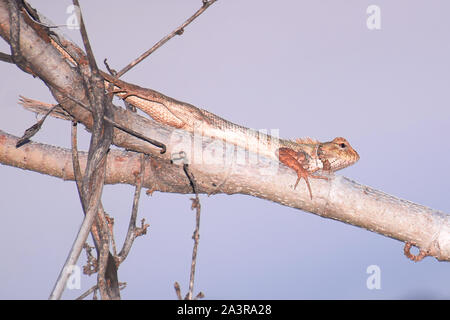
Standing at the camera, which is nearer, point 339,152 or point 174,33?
point 174,33

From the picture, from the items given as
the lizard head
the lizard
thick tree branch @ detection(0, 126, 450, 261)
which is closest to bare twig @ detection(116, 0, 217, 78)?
the lizard

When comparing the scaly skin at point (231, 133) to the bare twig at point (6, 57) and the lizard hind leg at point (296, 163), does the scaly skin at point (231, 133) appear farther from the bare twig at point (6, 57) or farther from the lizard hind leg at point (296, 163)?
the bare twig at point (6, 57)

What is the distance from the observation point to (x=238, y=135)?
9109 mm

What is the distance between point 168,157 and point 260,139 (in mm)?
3198

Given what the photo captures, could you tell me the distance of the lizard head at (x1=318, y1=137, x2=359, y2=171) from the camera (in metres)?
10.2

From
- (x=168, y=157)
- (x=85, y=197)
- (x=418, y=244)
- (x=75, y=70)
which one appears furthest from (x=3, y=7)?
(x=418, y=244)

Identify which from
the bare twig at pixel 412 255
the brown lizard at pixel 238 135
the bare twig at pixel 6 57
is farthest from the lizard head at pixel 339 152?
the bare twig at pixel 6 57

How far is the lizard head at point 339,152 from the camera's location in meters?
10.2

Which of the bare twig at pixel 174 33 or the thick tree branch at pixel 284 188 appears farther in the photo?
the thick tree branch at pixel 284 188

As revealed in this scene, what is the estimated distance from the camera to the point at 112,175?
296 inches

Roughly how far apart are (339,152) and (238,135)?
2397 mm

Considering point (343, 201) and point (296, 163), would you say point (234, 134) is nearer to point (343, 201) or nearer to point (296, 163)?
point (296, 163)

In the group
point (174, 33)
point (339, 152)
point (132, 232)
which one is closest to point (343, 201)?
point (132, 232)
